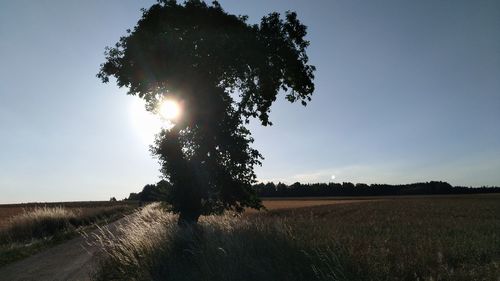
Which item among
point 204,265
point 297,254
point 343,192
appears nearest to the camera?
point 297,254

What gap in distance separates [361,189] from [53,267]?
480 feet

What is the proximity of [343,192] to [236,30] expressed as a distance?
145164mm

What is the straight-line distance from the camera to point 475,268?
24.9 feet

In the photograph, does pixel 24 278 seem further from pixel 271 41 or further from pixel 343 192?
pixel 343 192

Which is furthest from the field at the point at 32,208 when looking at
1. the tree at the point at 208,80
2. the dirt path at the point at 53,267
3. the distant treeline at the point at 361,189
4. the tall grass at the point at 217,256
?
the distant treeline at the point at 361,189

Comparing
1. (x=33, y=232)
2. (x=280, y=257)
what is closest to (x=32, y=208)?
(x=33, y=232)

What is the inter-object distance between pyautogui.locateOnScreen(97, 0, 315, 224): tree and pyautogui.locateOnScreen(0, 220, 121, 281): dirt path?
4.59 meters

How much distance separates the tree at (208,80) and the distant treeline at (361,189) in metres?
124

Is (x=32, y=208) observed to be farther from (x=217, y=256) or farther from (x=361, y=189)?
(x=361, y=189)

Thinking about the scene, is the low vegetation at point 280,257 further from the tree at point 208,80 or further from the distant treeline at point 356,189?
the distant treeline at point 356,189

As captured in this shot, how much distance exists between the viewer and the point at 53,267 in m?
15.3

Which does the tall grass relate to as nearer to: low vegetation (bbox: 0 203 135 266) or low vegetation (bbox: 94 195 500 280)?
low vegetation (bbox: 94 195 500 280)

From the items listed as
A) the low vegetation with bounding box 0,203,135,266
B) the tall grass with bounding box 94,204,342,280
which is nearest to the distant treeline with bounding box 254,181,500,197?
the low vegetation with bounding box 0,203,135,266

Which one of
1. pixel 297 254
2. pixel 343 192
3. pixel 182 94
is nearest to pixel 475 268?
pixel 297 254
